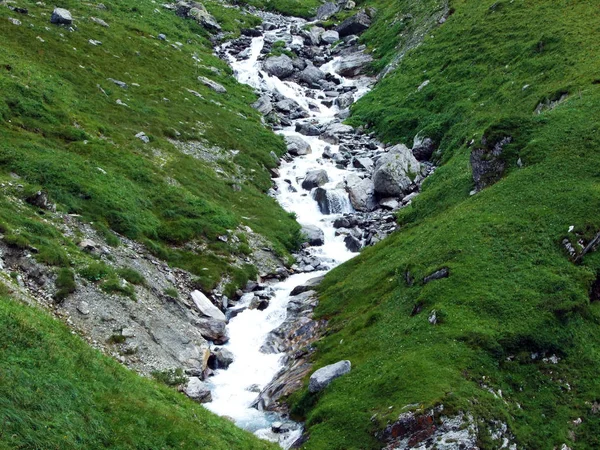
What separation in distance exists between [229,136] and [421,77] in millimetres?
30450

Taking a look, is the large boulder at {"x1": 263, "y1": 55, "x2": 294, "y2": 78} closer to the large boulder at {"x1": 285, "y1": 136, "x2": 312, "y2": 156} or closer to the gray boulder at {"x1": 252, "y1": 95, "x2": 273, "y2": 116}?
the gray boulder at {"x1": 252, "y1": 95, "x2": 273, "y2": 116}

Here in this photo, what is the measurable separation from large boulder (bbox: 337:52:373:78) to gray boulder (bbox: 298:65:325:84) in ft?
15.0

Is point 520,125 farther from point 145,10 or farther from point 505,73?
point 145,10

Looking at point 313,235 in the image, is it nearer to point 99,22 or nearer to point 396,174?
point 396,174

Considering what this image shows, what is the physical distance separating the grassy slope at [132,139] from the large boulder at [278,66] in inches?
588

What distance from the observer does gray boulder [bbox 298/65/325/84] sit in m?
101

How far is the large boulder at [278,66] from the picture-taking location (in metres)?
102

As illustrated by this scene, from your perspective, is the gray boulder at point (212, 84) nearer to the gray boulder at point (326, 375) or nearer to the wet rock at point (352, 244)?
the wet rock at point (352, 244)

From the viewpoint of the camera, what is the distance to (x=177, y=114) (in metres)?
68.8

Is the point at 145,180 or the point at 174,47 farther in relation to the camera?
the point at 174,47

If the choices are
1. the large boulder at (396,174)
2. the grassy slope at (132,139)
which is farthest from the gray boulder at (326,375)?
the large boulder at (396,174)

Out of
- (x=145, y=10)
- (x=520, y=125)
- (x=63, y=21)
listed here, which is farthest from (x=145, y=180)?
(x=145, y=10)

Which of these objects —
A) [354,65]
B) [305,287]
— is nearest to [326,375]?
[305,287]

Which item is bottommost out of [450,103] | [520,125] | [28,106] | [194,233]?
[194,233]
